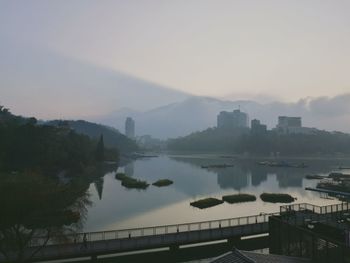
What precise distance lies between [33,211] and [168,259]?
9.84 m

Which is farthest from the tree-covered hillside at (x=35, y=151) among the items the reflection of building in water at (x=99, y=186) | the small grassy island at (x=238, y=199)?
the small grassy island at (x=238, y=199)

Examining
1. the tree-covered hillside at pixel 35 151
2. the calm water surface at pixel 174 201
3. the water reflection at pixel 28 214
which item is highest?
the tree-covered hillside at pixel 35 151

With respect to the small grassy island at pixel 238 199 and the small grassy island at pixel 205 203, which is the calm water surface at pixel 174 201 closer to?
the small grassy island at pixel 205 203

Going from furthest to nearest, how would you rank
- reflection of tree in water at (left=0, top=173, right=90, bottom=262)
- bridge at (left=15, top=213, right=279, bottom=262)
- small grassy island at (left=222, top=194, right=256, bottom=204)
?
small grassy island at (left=222, top=194, right=256, bottom=204), bridge at (left=15, top=213, right=279, bottom=262), reflection of tree in water at (left=0, top=173, right=90, bottom=262)

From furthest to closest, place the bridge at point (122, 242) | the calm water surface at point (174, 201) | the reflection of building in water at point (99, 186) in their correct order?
the reflection of building in water at point (99, 186) < the calm water surface at point (174, 201) < the bridge at point (122, 242)

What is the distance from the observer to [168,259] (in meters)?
29.3

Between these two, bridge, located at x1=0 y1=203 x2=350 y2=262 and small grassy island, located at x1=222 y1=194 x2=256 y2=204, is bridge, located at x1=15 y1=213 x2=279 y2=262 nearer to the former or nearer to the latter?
bridge, located at x1=0 y1=203 x2=350 y2=262

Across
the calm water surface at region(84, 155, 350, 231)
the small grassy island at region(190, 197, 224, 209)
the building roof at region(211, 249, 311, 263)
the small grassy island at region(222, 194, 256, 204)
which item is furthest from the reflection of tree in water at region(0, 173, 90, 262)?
the small grassy island at region(222, 194, 256, 204)

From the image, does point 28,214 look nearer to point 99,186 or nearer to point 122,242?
point 122,242

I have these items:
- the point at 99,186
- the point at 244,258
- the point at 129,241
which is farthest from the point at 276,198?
the point at 244,258

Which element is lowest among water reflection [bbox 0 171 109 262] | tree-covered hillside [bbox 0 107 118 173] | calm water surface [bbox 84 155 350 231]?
calm water surface [bbox 84 155 350 231]

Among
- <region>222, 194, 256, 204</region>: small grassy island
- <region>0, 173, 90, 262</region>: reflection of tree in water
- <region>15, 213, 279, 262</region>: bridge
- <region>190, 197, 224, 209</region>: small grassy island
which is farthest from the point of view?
<region>222, 194, 256, 204</region>: small grassy island

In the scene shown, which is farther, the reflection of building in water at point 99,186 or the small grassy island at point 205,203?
the reflection of building in water at point 99,186

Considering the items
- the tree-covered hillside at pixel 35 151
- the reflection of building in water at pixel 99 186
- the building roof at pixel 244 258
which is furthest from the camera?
the tree-covered hillside at pixel 35 151
